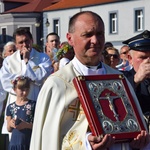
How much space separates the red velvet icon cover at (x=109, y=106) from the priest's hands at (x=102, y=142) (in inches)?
1.5

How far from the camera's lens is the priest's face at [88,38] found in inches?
152

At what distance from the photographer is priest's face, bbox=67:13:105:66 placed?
12.7 feet

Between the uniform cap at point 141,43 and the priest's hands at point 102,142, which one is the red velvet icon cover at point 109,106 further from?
the uniform cap at point 141,43

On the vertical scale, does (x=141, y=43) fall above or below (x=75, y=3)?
below

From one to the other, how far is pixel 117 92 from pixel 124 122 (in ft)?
0.78

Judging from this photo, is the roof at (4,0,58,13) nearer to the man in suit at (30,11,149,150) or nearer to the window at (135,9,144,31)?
the window at (135,9,144,31)

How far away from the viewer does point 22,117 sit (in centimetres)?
749

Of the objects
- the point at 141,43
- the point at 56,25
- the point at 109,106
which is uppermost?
the point at 56,25

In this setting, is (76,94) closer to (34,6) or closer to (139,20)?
(139,20)

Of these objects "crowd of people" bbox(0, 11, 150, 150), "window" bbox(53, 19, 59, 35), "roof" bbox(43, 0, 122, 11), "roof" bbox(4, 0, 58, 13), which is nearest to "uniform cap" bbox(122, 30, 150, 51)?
"crowd of people" bbox(0, 11, 150, 150)

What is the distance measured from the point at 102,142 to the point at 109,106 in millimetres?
307

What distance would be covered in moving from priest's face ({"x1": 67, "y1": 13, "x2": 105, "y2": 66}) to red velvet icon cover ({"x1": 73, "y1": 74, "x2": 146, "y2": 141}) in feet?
0.51

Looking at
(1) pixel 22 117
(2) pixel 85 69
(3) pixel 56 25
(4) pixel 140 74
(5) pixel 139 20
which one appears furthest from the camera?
(3) pixel 56 25

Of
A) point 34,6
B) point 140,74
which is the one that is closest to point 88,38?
point 140,74
